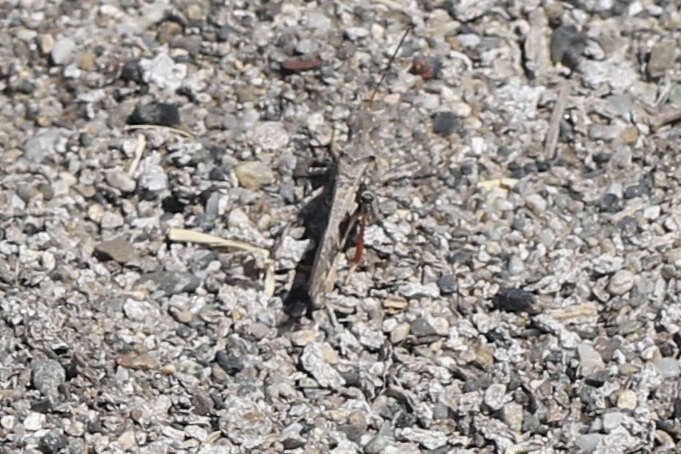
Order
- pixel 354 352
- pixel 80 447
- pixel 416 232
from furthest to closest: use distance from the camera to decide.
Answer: pixel 416 232 < pixel 354 352 < pixel 80 447

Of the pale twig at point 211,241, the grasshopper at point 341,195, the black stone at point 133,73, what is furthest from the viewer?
the black stone at point 133,73

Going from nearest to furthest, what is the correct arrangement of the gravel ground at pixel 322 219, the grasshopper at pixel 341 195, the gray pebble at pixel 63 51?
the gravel ground at pixel 322 219 < the grasshopper at pixel 341 195 < the gray pebble at pixel 63 51

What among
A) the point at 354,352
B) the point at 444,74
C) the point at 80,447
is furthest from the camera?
the point at 444,74

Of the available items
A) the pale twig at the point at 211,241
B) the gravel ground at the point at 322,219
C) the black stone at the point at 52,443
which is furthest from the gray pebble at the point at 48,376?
the pale twig at the point at 211,241

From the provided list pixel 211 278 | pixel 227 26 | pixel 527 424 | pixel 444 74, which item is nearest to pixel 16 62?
pixel 227 26

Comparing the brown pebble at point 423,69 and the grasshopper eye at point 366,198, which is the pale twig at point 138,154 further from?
the brown pebble at point 423,69

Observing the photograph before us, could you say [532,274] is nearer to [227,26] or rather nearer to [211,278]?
[211,278]

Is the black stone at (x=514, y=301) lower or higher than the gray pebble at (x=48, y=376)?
higher

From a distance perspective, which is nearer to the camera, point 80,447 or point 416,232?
point 80,447
